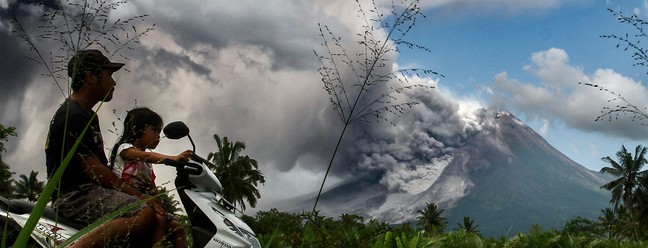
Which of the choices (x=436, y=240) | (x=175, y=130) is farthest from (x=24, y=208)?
(x=436, y=240)

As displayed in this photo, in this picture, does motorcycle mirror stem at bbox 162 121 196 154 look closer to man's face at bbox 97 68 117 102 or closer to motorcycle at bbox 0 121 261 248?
motorcycle at bbox 0 121 261 248

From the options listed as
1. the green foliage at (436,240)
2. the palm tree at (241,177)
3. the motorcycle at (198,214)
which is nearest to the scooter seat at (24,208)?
the motorcycle at (198,214)

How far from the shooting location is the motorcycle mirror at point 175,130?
286cm

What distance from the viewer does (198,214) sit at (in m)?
3.27

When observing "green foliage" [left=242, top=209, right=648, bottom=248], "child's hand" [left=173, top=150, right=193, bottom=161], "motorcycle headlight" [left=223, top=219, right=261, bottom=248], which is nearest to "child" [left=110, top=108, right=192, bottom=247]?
"child's hand" [left=173, top=150, right=193, bottom=161]

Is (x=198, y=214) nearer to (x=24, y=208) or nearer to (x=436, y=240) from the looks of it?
(x=24, y=208)

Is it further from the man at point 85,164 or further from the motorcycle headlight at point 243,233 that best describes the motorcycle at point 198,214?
the man at point 85,164

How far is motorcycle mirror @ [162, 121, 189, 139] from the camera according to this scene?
2.86m

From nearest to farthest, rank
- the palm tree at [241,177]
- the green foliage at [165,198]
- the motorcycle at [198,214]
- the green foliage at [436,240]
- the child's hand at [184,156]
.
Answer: the green foliage at [165,198] < the motorcycle at [198,214] < the child's hand at [184,156] < the green foliage at [436,240] < the palm tree at [241,177]

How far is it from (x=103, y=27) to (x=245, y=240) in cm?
140

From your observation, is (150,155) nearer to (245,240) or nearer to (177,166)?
(177,166)

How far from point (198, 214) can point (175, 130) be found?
56 cm

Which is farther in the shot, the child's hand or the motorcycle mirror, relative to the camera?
the child's hand

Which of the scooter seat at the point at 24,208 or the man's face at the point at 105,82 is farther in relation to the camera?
the scooter seat at the point at 24,208
